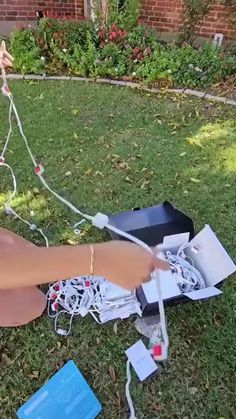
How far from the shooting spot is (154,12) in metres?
4.59

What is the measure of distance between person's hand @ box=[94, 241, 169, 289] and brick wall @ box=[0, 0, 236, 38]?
12.9 feet

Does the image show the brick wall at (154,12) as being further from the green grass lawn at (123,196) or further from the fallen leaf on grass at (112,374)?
the fallen leaf on grass at (112,374)

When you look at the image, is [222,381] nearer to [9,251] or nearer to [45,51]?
[9,251]

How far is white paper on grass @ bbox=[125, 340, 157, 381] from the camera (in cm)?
177

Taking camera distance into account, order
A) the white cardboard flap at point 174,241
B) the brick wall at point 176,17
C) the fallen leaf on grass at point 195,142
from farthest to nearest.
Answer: the brick wall at point 176,17 → the fallen leaf on grass at point 195,142 → the white cardboard flap at point 174,241

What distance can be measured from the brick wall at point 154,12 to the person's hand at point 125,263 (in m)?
3.93

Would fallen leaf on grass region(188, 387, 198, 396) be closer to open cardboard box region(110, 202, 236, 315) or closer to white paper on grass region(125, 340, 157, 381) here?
white paper on grass region(125, 340, 157, 381)

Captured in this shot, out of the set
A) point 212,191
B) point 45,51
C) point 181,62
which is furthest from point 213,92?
point 45,51

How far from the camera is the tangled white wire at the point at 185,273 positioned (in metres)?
1.99

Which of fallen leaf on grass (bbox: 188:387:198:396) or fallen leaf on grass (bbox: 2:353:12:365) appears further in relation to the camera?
fallen leaf on grass (bbox: 2:353:12:365)

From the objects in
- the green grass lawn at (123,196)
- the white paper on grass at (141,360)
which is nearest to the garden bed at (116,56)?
the green grass lawn at (123,196)

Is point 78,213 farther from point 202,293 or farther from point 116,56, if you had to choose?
point 116,56

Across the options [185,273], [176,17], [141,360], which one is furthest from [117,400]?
[176,17]


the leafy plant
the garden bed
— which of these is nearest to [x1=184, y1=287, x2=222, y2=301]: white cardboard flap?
the garden bed
